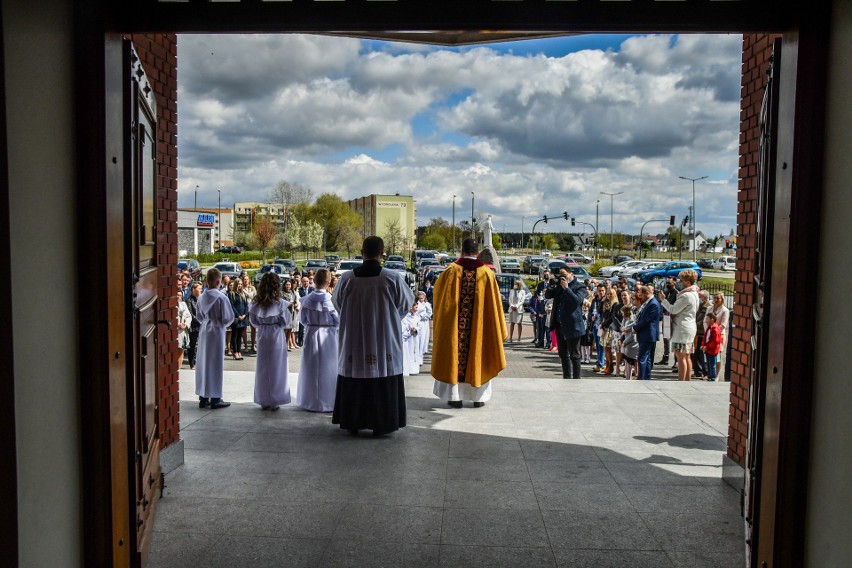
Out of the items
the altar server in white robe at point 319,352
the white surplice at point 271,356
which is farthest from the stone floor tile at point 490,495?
the white surplice at point 271,356

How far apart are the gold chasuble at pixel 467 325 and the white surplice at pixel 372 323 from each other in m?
1.29

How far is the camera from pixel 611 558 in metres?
4.20

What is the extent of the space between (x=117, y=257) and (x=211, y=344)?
5949 mm

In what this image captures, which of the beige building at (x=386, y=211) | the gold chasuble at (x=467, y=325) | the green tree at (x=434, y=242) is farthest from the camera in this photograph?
the beige building at (x=386, y=211)

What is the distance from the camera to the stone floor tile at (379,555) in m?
4.11

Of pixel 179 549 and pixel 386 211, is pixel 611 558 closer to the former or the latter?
pixel 179 549

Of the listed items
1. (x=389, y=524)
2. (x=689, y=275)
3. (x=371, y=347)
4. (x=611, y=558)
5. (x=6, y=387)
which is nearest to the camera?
(x=6, y=387)

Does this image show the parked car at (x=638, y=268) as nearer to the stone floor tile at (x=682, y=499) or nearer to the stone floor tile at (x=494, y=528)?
the stone floor tile at (x=682, y=499)

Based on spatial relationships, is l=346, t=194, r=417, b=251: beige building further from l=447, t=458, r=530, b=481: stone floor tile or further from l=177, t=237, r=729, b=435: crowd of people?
l=447, t=458, r=530, b=481: stone floor tile

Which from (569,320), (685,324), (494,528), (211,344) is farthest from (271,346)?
(685,324)

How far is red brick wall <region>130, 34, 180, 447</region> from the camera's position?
5457 mm

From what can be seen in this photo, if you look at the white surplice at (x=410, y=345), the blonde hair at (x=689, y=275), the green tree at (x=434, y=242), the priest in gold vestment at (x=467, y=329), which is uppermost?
the green tree at (x=434, y=242)

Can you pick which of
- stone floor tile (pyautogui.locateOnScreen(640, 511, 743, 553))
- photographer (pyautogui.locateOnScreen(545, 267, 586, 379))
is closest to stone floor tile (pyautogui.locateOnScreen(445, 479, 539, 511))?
stone floor tile (pyautogui.locateOnScreen(640, 511, 743, 553))

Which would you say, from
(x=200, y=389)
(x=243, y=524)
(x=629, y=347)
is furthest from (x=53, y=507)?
(x=629, y=347)
